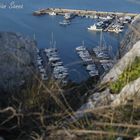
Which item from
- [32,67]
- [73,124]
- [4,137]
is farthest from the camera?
[32,67]

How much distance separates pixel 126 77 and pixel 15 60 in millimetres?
1245

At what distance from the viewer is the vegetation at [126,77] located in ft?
8.48

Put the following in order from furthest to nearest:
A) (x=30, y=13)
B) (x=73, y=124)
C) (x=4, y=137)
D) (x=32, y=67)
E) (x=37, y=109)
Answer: (x=30, y=13) → (x=32, y=67) → (x=37, y=109) → (x=4, y=137) → (x=73, y=124)

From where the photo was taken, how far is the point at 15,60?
371 cm

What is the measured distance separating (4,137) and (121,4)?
2183 centimetres

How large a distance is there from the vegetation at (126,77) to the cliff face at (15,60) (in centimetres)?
99

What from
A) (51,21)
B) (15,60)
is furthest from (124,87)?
(51,21)

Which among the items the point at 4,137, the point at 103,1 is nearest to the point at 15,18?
the point at 103,1

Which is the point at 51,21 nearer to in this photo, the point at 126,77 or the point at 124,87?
the point at 126,77

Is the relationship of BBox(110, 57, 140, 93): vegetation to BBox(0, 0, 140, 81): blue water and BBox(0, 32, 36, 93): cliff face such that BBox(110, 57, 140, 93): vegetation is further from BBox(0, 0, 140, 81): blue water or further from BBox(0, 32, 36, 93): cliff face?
BBox(0, 0, 140, 81): blue water

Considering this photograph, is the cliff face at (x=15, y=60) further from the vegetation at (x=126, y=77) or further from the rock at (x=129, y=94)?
the rock at (x=129, y=94)

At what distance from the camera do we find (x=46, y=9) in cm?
2725

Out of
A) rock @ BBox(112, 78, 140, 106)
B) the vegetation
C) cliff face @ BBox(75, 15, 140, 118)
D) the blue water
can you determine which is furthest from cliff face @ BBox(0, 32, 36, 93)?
the blue water

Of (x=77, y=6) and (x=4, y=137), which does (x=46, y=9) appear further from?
(x=4, y=137)
